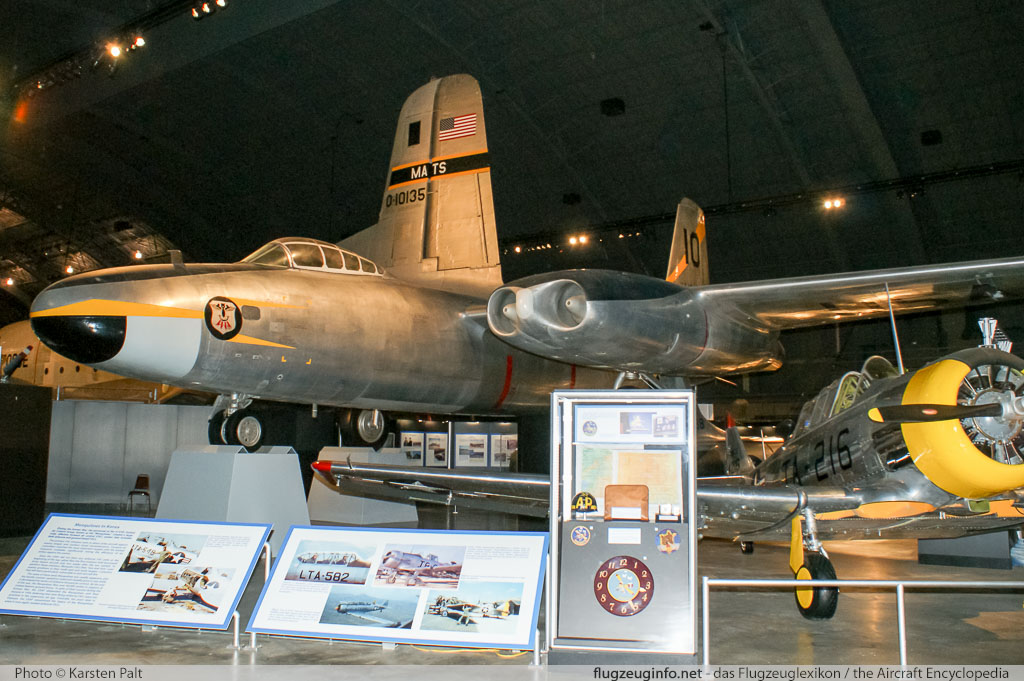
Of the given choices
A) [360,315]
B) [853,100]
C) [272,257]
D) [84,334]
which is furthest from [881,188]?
[84,334]

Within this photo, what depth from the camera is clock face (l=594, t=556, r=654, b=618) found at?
12.4 feet

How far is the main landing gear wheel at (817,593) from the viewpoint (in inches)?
197

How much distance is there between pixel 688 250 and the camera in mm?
11883

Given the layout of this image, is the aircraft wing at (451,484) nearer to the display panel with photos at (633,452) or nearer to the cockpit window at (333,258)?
the display panel with photos at (633,452)

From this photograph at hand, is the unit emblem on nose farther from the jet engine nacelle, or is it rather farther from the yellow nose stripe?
the jet engine nacelle

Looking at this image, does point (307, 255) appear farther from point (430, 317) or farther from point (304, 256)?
point (430, 317)

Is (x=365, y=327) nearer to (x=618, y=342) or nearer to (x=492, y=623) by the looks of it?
(x=618, y=342)

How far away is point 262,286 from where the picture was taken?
7.23m

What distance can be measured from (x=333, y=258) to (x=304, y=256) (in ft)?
1.08

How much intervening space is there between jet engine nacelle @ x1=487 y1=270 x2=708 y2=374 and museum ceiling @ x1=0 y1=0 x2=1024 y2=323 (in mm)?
8328

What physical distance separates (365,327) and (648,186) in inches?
556

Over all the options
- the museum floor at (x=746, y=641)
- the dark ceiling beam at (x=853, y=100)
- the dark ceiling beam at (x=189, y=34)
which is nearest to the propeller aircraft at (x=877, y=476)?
the museum floor at (x=746, y=641)

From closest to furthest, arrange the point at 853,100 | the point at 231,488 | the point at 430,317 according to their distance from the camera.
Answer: the point at 231,488 → the point at 430,317 → the point at 853,100

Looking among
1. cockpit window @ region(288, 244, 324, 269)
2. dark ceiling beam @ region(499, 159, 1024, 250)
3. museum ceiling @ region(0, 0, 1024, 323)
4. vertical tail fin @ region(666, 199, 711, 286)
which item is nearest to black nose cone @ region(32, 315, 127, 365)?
cockpit window @ region(288, 244, 324, 269)
